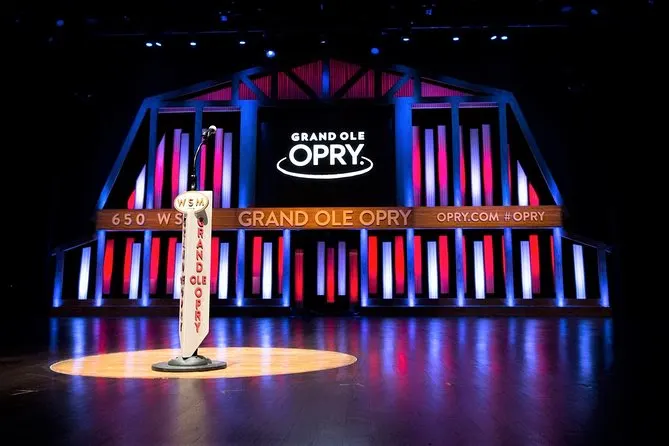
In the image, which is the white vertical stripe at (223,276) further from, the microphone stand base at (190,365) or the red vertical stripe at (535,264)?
the microphone stand base at (190,365)

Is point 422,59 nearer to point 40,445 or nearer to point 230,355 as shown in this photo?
point 230,355

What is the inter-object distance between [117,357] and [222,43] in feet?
30.7

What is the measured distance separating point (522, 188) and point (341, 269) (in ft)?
17.3

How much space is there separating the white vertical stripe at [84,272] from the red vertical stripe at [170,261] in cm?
222

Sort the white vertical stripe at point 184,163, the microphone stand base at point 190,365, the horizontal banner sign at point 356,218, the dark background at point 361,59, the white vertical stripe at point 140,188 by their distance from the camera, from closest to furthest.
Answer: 1. the microphone stand base at point 190,365
2. the dark background at point 361,59
3. the horizontal banner sign at point 356,218
4. the white vertical stripe at point 184,163
5. the white vertical stripe at point 140,188

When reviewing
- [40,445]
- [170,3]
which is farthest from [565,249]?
[40,445]

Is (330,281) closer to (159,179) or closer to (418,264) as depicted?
(418,264)

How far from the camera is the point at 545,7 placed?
436 inches

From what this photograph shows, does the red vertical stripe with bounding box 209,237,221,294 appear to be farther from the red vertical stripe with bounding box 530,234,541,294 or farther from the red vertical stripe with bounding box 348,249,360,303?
the red vertical stripe with bounding box 530,234,541,294

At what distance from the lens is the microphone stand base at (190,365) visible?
4719mm

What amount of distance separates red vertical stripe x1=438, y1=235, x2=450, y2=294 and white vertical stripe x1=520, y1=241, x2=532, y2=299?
1583 millimetres

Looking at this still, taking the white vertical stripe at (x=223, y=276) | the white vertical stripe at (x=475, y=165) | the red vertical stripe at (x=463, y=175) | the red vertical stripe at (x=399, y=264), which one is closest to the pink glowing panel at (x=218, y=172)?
the white vertical stripe at (x=223, y=276)

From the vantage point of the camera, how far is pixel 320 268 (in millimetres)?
13836

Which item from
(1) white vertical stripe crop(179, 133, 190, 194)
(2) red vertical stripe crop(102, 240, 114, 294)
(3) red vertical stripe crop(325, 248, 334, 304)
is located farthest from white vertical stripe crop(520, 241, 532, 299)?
(2) red vertical stripe crop(102, 240, 114, 294)
